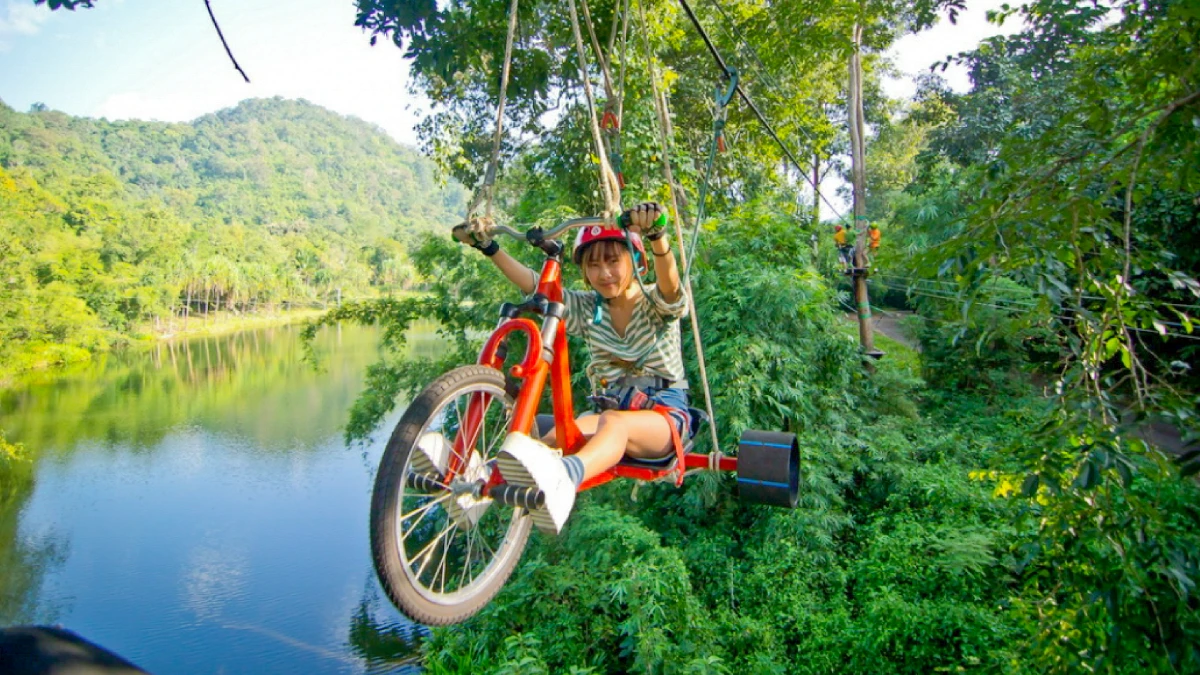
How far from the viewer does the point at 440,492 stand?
2.03m

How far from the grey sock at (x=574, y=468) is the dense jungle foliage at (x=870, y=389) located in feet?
3.72

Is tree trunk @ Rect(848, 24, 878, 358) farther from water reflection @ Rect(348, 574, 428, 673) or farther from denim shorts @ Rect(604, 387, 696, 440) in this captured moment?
denim shorts @ Rect(604, 387, 696, 440)

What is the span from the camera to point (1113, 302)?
6.43 ft

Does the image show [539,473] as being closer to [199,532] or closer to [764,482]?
[764,482]

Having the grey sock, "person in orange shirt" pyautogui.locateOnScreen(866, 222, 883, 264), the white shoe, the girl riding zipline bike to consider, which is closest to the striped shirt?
the girl riding zipline bike

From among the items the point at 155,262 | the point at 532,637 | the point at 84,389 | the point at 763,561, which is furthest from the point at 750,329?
the point at 155,262

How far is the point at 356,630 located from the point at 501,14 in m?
8.14

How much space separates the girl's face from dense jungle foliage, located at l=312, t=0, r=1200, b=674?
87cm

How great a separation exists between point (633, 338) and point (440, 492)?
93 cm

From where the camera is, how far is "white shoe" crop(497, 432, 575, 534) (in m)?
1.88

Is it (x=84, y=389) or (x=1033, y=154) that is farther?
(x=84, y=389)

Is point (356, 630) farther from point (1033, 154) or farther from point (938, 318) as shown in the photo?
point (1033, 154)

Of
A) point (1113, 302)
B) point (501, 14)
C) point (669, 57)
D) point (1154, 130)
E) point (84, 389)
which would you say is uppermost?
point (669, 57)

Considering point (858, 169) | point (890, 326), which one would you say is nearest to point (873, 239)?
point (858, 169)
